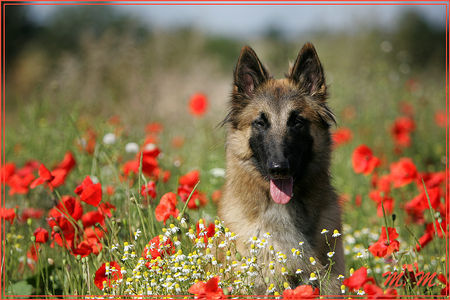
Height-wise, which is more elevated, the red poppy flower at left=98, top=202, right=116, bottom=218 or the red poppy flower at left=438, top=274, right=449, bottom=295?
the red poppy flower at left=98, top=202, right=116, bottom=218

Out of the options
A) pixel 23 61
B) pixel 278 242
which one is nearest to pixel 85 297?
pixel 278 242

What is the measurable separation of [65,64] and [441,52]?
1329cm

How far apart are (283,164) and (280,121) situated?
0.52m

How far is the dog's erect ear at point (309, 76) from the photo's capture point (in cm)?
414

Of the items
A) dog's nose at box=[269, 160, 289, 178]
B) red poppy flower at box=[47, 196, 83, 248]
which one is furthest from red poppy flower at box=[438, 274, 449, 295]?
red poppy flower at box=[47, 196, 83, 248]

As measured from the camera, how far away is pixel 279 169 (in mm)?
3490

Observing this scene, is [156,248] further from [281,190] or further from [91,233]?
[281,190]

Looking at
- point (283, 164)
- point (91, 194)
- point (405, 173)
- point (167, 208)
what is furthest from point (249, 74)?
point (91, 194)

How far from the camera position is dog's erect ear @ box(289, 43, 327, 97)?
4145 millimetres

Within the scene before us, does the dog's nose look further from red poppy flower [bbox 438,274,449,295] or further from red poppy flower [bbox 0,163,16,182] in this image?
red poppy flower [bbox 0,163,16,182]

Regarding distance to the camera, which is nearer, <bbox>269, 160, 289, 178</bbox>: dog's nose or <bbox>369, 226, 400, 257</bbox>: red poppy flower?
<bbox>369, 226, 400, 257</bbox>: red poppy flower

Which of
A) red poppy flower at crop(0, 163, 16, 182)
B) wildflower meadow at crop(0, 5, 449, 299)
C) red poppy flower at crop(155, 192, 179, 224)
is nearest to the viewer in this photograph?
wildflower meadow at crop(0, 5, 449, 299)

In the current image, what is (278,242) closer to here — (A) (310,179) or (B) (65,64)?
(A) (310,179)

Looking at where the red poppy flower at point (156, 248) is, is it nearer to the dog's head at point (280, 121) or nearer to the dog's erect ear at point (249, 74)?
the dog's head at point (280, 121)
